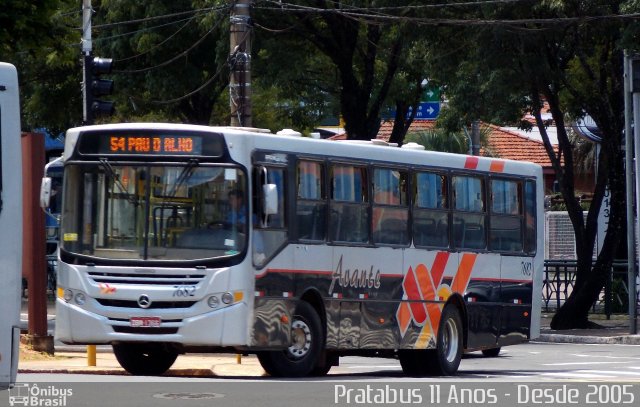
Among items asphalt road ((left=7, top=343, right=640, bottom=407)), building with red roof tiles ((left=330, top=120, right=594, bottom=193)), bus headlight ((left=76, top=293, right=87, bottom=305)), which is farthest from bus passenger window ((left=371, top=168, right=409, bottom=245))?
building with red roof tiles ((left=330, top=120, right=594, bottom=193))

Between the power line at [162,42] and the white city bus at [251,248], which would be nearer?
the white city bus at [251,248]

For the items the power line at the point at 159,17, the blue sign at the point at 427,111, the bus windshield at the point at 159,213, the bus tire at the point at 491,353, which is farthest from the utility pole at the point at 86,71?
the blue sign at the point at 427,111

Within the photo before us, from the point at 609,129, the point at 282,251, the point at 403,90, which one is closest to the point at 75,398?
the point at 282,251

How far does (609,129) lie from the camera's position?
2875 cm

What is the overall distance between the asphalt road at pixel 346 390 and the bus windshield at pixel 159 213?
5.04 feet

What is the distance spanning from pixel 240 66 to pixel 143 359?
638cm

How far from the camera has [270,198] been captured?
52.4 ft

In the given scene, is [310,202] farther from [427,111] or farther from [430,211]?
[427,111]

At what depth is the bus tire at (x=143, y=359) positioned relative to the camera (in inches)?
680

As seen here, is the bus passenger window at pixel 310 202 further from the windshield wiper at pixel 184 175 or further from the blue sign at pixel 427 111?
the blue sign at pixel 427 111

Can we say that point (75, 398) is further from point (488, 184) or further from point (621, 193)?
point (621, 193)

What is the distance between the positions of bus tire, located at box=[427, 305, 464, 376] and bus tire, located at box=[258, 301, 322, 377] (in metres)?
2.69

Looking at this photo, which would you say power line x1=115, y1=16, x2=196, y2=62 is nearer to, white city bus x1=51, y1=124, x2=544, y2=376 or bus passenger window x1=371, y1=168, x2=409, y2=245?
bus passenger window x1=371, y1=168, x2=409, y2=245

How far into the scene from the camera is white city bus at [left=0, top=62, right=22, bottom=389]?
10773 millimetres
